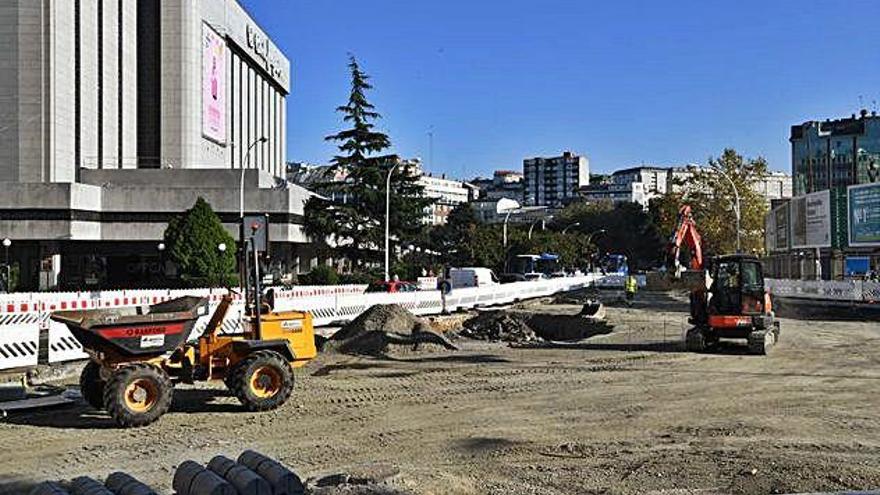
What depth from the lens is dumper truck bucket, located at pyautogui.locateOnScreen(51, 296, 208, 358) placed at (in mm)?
12195

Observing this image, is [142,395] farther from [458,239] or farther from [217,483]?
[458,239]

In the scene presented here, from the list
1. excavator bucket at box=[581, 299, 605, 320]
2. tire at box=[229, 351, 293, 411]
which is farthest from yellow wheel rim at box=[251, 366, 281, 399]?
excavator bucket at box=[581, 299, 605, 320]

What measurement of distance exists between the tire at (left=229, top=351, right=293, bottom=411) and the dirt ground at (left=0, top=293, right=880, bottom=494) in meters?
0.25

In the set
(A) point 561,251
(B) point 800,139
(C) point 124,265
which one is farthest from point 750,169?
(B) point 800,139

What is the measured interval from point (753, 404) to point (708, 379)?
289 cm

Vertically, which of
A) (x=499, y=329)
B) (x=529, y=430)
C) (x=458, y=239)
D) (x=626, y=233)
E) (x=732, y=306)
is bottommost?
(x=529, y=430)

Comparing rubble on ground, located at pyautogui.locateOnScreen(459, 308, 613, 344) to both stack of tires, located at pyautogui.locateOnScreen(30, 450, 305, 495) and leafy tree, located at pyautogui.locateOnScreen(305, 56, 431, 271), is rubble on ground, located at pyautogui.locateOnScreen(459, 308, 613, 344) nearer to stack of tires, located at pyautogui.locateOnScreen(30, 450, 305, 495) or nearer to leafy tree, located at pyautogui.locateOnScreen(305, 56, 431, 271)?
stack of tires, located at pyautogui.locateOnScreen(30, 450, 305, 495)

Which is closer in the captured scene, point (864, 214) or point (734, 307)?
point (734, 307)

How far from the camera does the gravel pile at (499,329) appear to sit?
28031 millimetres

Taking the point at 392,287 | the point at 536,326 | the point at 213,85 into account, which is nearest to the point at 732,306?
the point at 536,326

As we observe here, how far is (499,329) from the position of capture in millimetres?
29000

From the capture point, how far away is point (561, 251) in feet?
326

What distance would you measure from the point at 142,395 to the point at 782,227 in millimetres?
58294

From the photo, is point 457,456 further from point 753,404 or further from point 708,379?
point 708,379
